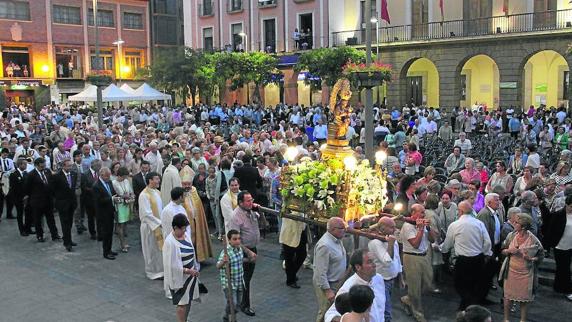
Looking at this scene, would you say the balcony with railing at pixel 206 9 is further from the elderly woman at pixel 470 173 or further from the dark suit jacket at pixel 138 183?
the elderly woman at pixel 470 173

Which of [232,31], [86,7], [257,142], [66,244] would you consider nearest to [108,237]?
[66,244]

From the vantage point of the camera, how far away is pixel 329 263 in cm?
700

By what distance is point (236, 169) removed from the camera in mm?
11586

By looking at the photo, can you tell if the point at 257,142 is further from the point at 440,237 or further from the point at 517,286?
the point at 517,286

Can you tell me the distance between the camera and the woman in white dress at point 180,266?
7383 mm

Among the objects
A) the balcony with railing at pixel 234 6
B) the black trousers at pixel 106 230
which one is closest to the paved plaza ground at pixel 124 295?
the black trousers at pixel 106 230

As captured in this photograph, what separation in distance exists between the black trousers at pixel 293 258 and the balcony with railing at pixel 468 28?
22.9 m

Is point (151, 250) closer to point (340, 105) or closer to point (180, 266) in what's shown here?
point (180, 266)

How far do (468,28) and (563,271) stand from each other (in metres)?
27.4

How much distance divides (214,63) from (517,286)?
30482 millimetres

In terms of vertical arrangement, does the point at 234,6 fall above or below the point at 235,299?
above

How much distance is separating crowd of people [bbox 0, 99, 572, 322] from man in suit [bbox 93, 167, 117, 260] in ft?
0.07

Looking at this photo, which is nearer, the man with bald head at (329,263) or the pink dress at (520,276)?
the man with bald head at (329,263)

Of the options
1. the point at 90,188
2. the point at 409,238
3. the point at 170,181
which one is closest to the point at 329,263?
the point at 409,238
